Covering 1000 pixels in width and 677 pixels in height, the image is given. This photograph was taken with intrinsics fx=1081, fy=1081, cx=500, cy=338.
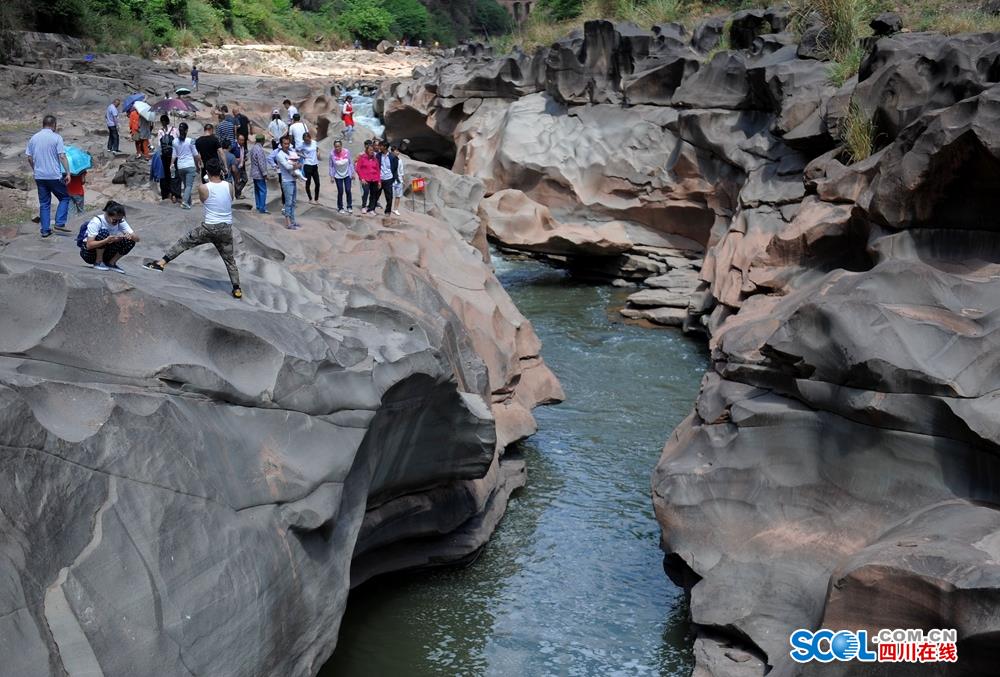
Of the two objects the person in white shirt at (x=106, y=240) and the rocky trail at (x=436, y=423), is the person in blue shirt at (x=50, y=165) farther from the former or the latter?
the person in white shirt at (x=106, y=240)

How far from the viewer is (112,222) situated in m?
9.69

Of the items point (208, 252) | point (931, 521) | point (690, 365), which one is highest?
point (208, 252)

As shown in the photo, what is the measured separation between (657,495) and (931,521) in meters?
2.91

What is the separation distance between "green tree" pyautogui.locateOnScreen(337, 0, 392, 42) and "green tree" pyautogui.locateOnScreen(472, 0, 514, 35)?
13450mm

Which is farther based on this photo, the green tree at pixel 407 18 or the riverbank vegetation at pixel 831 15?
the green tree at pixel 407 18

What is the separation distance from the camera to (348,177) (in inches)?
674

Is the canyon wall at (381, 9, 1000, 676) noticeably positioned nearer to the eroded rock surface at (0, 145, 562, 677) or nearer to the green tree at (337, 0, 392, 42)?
the eroded rock surface at (0, 145, 562, 677)

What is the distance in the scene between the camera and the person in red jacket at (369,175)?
16678 millimetres

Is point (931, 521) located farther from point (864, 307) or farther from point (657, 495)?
point (657, 495)

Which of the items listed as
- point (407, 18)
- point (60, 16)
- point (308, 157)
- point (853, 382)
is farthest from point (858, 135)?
point (407, 18)

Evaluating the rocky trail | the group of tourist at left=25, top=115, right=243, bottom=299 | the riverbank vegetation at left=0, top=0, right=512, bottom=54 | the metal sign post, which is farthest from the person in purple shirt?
the riverbank vegetation at left=0, top=0, right=512, bottom=54

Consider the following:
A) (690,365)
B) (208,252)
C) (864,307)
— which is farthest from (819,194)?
(208,252)

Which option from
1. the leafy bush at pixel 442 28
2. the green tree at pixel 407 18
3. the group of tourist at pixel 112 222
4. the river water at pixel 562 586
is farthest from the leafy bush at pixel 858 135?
the leafy bush at pixel 442 28

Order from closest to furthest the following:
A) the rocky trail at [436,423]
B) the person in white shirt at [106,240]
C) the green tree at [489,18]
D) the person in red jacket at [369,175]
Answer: the rocky trail at [436,423]
the person in white shirt at [106,240]
the person in red jacket at [369,175]
the green tree at [489,18]
